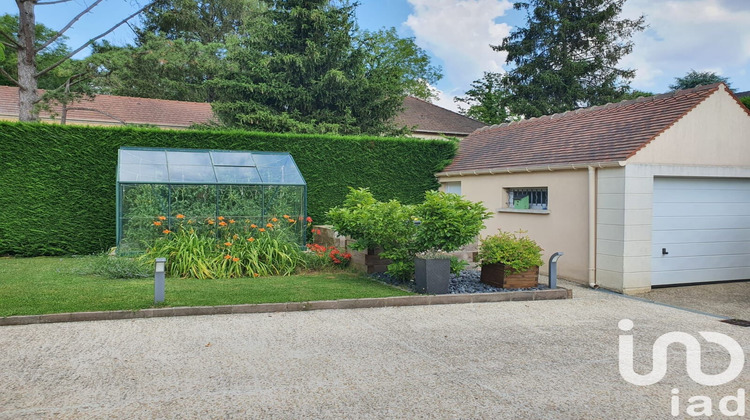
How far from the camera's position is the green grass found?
289 inches

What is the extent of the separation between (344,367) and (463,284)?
5.04m

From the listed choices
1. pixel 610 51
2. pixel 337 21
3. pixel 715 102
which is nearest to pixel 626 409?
pixel 715 102

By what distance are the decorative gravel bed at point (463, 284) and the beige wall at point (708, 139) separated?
359 cm

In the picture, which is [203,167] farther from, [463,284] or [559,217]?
[559,217]

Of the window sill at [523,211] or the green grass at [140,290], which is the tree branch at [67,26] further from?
the window sill at [523,211]

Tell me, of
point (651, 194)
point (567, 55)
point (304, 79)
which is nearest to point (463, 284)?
point (651, 194)

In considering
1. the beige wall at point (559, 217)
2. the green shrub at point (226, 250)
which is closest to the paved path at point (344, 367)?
the green shrub at point (226, 250)

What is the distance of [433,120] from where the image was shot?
32188 millimetres

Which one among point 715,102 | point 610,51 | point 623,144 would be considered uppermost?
point 610,51

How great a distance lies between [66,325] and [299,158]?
897cm

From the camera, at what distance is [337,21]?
2053 cm

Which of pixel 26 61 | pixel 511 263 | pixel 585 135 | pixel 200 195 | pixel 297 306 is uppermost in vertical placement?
pixel 26 61

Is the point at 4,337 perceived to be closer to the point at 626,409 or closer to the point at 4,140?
the point at 626,409

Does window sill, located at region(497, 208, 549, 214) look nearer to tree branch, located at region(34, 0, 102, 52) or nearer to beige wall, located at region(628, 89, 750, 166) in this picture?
beige wall, located at region(628, 89, 750, 166)
